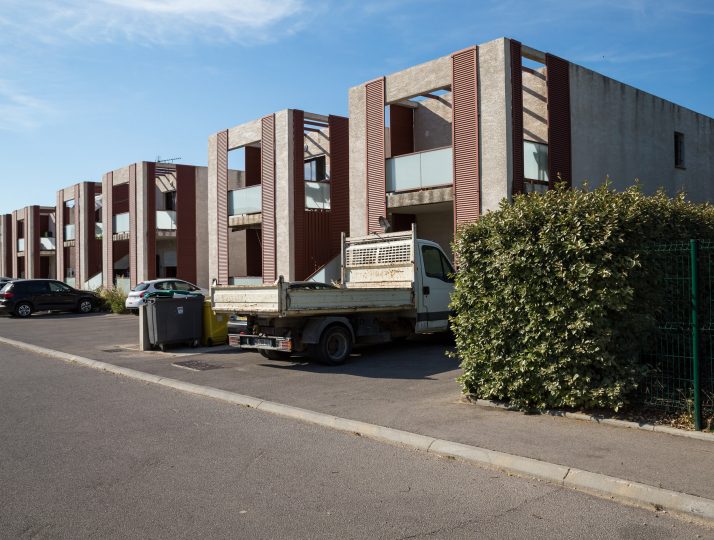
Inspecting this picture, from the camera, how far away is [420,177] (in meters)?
18.0

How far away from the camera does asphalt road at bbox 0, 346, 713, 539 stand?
14.3 ft

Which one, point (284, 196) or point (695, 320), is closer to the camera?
point (695, 320)

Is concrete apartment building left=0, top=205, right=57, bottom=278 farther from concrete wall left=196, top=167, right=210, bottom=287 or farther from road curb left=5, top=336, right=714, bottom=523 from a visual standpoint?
road curb left=5, top=336, right=714, bottom=523

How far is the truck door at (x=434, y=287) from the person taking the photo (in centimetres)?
1334

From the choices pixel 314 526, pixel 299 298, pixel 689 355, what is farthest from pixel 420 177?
pixel 314 526

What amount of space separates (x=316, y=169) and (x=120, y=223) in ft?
41.8

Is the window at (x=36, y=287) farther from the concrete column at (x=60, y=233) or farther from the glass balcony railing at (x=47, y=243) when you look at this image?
the glass balcony railing at (x=47, y=243)

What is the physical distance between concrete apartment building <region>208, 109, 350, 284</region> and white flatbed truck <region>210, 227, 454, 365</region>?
8.02m

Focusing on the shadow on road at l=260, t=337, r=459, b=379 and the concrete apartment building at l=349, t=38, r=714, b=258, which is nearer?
the shadow on road at l=260, t=337, r=459, b=379

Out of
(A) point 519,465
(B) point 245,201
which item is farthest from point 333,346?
(B) point 245,201

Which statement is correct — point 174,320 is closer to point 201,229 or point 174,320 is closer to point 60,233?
point 201,229

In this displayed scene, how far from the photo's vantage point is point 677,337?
23.2 ft

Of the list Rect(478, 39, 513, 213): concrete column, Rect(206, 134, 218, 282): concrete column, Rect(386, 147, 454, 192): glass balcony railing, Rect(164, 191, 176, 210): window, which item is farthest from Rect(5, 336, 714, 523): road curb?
Rect(164, 191, 176, 210): window

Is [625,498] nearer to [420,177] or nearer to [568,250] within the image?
[568,250]
